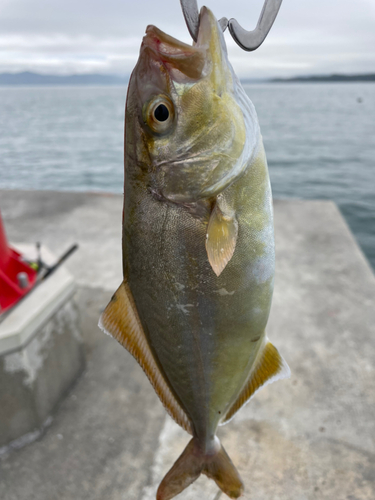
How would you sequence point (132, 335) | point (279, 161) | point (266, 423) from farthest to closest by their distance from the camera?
1. point (279, 161)
2. point (266, 423)
3. point (132, 335)

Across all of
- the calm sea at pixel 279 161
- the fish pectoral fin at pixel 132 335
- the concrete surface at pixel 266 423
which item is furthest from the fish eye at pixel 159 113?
the calm sea at pixel 279 161

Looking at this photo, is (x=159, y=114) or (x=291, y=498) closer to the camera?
(x=159, y=114)

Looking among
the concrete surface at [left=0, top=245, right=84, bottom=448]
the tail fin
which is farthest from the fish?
the concrete surface at [left=0, top=245, right=84, bottom=448]

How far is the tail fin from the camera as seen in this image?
139 cm

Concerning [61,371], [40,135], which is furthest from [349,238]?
[40,135]

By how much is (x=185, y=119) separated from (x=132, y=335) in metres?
0.67

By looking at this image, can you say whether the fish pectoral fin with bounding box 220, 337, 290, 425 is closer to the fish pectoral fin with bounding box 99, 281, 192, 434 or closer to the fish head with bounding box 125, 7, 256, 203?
the fish pectoral fin with bounding box 99, 281, 192, 434

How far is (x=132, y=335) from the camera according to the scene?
4.24 ft

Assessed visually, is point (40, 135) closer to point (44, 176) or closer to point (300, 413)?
point (44, 176)

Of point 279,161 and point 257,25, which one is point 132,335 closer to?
point 257,25

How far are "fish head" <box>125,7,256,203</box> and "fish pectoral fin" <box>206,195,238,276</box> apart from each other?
0.18 feet

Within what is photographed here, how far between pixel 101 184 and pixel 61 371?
48.2 ft

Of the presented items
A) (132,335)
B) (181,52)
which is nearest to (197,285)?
(132,335)

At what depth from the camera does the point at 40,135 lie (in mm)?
28609
